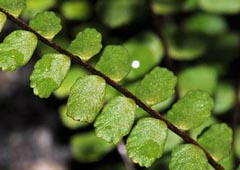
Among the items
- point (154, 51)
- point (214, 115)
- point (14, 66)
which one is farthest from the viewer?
point (214, 115)

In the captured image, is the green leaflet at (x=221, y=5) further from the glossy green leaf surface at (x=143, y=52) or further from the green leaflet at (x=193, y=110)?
the green leaflet at (x=193, y=110)

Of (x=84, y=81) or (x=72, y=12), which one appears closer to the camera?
(x=84, y=81)

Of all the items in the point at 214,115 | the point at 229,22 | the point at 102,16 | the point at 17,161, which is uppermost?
the point at 102,16

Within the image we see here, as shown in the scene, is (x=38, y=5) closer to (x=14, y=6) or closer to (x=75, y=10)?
(x=75, y=10)

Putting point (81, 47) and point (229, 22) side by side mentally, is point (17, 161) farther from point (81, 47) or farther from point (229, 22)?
point (81, 47)

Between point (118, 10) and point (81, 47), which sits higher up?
point (81, 47)

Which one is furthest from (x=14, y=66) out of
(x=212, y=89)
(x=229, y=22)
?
(x=229, y=22)

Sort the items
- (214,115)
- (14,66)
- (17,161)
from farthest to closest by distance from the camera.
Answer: (17,161), (214,115), (14,66)

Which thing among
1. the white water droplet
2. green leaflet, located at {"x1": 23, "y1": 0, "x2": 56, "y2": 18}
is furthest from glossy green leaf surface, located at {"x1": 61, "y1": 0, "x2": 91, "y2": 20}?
the white water droplet

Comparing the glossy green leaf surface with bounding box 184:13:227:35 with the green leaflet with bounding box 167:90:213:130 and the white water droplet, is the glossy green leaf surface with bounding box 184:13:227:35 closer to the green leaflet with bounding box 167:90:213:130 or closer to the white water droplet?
the white water droplet
